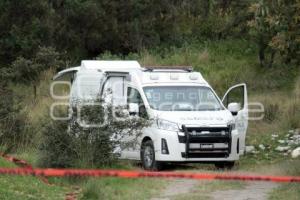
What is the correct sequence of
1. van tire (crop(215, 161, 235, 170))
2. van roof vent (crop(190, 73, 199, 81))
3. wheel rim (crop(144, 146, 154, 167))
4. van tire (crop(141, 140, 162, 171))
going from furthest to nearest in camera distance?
van roof vent (crop(190, 73, 199, 81)) → van tire (crop(215, 161, 235, 170)) → wheel rim (crop(144, 146, 154, 167)) → van tire (crop(141, 140, 162, 171))

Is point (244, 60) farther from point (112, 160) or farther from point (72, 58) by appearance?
point (112, 160)

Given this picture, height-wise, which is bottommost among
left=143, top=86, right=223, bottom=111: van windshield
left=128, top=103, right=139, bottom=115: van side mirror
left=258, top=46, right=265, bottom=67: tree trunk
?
left=128, top=103, right=139, bottom=115: van side mirror

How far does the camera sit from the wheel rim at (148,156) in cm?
1422

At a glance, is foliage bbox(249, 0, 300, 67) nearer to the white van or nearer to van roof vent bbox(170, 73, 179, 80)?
the white van

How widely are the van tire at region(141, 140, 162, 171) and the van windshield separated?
2.75 ft

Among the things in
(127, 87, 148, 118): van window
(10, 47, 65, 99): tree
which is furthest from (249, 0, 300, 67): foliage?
(10, 47, 65, 99): tree

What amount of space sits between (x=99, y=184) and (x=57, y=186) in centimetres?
81

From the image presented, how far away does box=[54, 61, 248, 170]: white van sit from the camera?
13.9 meters

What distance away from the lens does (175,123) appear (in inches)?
548

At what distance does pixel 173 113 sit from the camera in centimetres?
1427

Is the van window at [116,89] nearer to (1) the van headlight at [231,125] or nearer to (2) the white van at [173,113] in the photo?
(2) the white van at [173,113]

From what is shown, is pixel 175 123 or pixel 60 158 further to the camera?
pixel 175 123

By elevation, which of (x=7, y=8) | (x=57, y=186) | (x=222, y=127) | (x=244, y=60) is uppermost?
(x=7, y=8)

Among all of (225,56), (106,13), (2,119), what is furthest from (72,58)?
(2,119)
